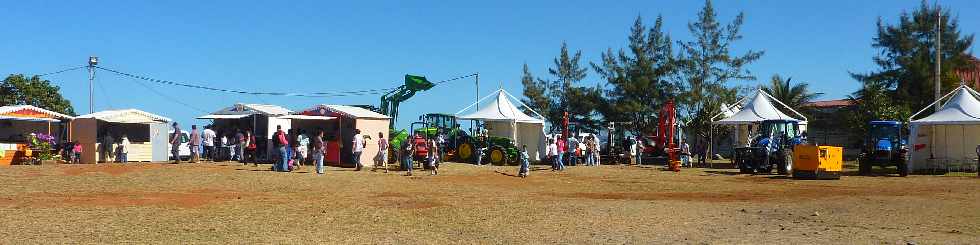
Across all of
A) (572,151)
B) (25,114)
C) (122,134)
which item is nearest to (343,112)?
(122,134)

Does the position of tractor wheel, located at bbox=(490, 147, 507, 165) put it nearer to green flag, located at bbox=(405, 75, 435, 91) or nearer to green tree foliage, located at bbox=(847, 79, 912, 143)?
green flag, located at bbox=(405, 75, 435, 91)

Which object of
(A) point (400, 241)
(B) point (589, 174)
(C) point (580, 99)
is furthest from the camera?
(C) point (580, 99)

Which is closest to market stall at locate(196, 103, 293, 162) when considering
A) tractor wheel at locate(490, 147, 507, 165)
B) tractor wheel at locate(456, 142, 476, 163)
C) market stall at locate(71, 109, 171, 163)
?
market stall at locate(71, 109, 171, 163)

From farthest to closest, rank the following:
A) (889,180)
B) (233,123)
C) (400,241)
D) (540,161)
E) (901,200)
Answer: (540,161) → (233,123) → (889,180) → (901,200) → (400,241)

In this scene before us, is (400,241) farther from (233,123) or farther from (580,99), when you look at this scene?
(580,99)

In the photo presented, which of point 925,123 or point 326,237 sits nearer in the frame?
point 326,237

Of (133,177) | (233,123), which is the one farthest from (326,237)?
(233,123)

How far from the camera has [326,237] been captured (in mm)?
9938

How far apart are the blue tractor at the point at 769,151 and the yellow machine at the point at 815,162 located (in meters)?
1.87

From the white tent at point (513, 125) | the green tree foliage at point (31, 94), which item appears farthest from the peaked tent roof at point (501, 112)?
the green tree foliage at point (31, 94)

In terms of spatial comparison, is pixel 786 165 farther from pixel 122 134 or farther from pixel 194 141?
pixel 122 134

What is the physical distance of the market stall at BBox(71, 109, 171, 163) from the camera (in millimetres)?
26406

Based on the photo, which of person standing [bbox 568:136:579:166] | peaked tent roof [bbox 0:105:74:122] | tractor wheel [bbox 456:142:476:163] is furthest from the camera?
person standing [bbox 568:136:579:166]

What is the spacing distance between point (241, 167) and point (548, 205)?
12.4 m
